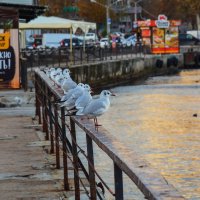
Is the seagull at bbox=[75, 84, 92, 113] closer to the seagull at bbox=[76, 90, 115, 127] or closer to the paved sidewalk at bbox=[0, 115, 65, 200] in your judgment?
the seagull at bbox=[76, 90, 115, 127]

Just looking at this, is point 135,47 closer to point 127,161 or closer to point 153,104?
point 153,104

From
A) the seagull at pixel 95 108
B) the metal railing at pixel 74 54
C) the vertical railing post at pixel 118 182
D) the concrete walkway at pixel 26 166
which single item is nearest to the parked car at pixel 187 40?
the metal railing at pixel 74 54

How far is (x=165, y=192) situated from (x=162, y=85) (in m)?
47.4

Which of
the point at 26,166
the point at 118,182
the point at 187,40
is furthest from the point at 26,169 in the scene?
the point at 187,40

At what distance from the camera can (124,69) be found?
181 ft

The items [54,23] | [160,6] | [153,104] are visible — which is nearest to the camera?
[153,104]

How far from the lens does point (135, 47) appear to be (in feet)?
213

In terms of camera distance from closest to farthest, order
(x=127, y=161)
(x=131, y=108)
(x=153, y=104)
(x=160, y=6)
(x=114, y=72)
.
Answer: (x=127, y=161), (x=131, y=108), (x=153, y=104), (x=114, y=72), (x=160, y=6)

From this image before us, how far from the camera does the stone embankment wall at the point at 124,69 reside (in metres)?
46.6

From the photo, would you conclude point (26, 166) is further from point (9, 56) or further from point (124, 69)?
point (124, 69)

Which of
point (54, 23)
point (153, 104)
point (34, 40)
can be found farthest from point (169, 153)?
point (34, 40)

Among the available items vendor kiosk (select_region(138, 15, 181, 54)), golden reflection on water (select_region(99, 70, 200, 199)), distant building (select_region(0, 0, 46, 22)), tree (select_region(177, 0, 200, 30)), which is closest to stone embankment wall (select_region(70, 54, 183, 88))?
vendor kiosk (select_region(138, 15, 181, 54))

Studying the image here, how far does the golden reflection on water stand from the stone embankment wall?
2122mm

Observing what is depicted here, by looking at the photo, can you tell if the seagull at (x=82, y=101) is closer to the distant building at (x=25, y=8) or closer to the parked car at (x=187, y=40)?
the distant building at (x=25, y=8)
